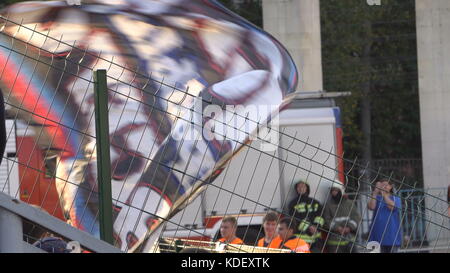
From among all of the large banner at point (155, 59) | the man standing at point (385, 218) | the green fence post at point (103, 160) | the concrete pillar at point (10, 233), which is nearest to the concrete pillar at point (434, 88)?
the large banner at point (155, 59)

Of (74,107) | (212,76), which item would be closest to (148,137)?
(74,107)

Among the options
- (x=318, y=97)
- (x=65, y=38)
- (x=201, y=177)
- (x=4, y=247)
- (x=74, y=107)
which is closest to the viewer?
(x=4, y=247)

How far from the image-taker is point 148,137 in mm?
9570

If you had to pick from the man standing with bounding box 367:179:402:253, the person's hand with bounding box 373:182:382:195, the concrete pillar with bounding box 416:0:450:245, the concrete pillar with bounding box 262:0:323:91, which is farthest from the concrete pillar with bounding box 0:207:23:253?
the concrete pillar with bounding box 416:0:450:245

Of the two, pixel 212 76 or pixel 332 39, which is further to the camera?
pixel 332 39

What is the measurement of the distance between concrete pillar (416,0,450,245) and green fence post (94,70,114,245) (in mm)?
16160

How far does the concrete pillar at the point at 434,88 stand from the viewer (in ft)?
71.5

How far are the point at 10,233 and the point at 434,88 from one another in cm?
1863

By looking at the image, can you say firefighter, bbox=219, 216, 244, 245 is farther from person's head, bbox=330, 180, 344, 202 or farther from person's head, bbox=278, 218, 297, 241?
person's head, bbox=330, 180, 344, 202

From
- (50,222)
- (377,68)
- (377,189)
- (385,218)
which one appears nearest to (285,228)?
(385,218)

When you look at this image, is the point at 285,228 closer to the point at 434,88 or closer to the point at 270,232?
the point at 270,232

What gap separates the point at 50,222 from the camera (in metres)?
4.93
